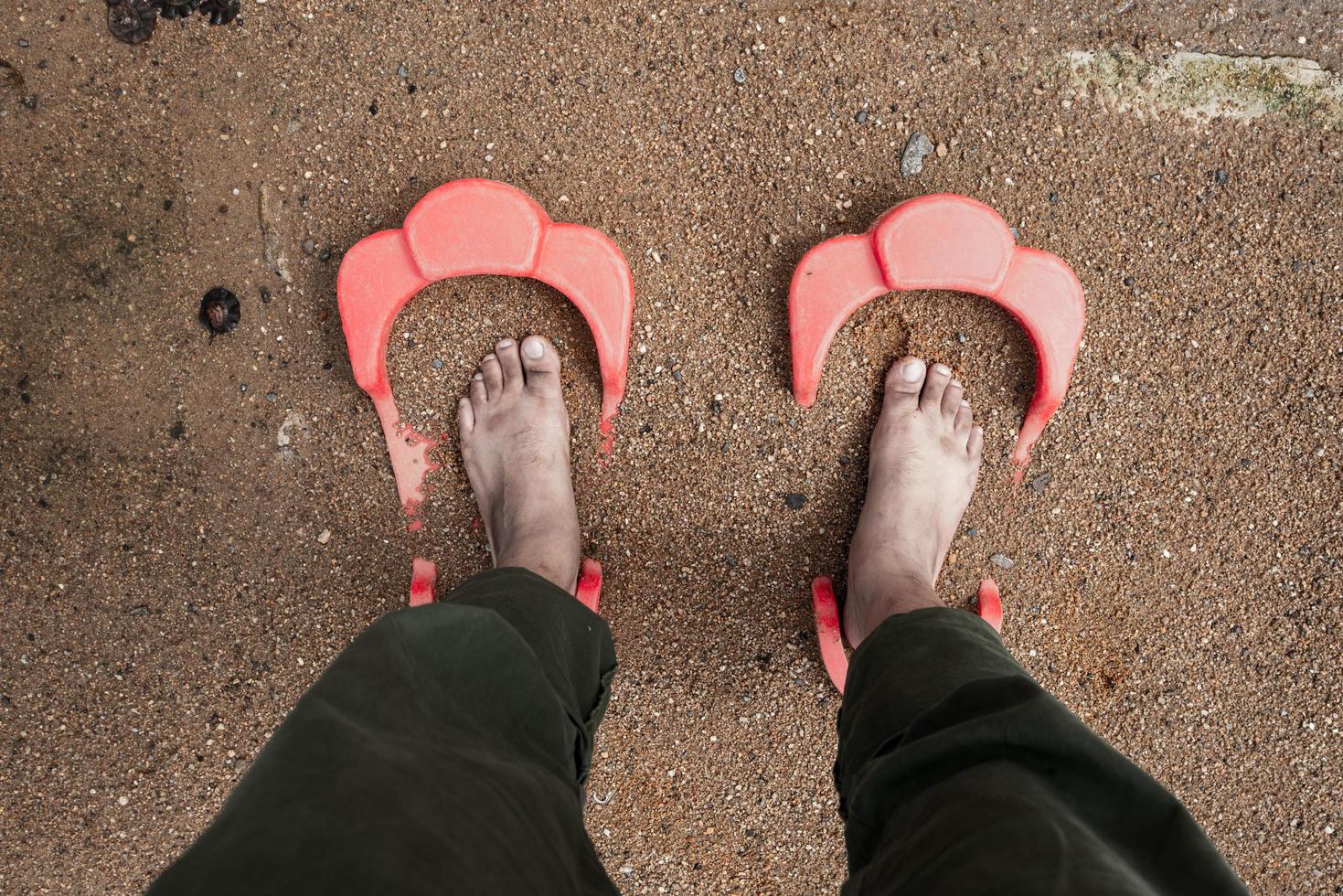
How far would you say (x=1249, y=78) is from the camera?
1101 millimetres

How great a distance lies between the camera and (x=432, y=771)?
1.83 ft

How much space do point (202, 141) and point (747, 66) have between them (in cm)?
77

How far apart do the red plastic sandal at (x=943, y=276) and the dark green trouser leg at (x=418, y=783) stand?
58 cm

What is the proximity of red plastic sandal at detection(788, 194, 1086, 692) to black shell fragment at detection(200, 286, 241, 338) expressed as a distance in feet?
2.56

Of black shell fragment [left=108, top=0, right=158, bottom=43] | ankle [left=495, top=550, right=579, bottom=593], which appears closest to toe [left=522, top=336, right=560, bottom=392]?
ankle [left=495, top=550, right=579, bottom=593]

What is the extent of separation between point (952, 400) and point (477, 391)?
26.8 inches

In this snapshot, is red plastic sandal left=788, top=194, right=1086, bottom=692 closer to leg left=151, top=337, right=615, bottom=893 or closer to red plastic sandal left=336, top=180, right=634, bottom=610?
red plastic sandal left=336, top=180, right=634, bottom=610

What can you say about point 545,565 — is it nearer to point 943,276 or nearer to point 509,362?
point 509,362

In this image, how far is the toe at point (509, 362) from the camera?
1133mm

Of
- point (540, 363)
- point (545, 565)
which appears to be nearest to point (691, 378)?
point (540, 363)

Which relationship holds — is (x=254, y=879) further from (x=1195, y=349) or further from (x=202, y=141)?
(x=1195, y=349)

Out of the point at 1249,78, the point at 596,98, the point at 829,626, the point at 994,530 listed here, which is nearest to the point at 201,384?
the point at 596,98

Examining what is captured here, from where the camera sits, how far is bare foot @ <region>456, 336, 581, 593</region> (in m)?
1.10

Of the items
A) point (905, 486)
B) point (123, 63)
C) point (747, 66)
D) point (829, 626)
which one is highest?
point (123, 63)
